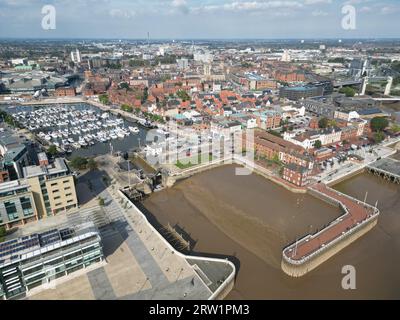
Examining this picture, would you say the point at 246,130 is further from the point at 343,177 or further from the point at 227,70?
the point at 227,70

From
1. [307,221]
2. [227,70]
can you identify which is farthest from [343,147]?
[227,70]

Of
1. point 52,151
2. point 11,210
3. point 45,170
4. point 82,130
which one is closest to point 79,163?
point 52,151

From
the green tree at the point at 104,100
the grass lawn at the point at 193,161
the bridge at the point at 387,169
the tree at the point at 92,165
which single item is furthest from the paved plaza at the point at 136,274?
the green tree at the point at 104,100

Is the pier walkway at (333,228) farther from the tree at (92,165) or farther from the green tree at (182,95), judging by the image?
the green tree at (182,95)

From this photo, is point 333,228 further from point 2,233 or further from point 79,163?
point 79,163

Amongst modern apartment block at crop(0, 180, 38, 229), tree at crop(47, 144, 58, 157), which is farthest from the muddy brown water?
tree at crop(47, 144, 58, 157)

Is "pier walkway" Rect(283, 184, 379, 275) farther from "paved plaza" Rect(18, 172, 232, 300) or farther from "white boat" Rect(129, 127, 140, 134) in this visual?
"white boat" Rect(129, 127, 140, 134)
